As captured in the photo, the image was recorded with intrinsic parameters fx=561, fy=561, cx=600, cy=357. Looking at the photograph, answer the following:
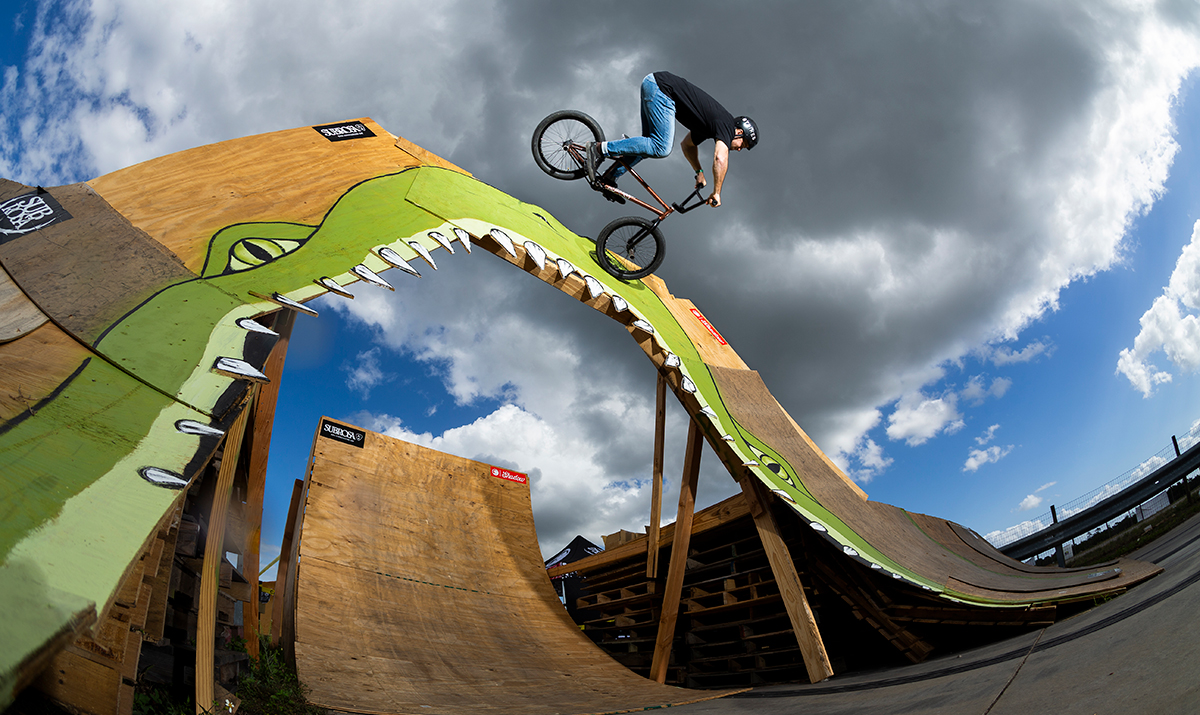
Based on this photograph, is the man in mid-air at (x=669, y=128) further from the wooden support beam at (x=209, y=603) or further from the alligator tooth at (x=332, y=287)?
the wooden support beam at (x=209, y=603)

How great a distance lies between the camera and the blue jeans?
6.05m

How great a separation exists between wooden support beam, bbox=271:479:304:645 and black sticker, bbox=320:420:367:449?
804mm

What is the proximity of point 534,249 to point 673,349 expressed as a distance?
6.12ft

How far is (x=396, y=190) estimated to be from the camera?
5.14 meters

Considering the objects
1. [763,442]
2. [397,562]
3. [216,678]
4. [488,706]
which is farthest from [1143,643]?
[397,562]

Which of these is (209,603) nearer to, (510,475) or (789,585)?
(789,585)

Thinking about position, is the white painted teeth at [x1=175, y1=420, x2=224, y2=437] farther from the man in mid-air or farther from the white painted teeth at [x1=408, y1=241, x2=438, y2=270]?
the man in mid-air

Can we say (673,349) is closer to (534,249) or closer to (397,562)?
(534,249)

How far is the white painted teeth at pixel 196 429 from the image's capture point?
195 cm

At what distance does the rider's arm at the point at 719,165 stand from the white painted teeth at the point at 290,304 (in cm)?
448

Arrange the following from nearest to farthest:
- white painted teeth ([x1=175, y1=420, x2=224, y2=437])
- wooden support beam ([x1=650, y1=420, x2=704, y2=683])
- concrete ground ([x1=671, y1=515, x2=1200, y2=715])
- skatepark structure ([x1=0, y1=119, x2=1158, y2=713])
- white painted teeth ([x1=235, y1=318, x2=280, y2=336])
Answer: skatepark structure ([x1=0, y1=119, x2=1158, y2=713]) → white painted teeth ([x1=175, y1=420, x2=224, y2=437]) → concrete ground ([x1=671, y1=515, x2=1200, y2=715]) → white painted teeth ([x1=235, y1=318, x2=280, y2=336]) → wooden support beam ([x1=650, y1=420, x2=704, y2=683])

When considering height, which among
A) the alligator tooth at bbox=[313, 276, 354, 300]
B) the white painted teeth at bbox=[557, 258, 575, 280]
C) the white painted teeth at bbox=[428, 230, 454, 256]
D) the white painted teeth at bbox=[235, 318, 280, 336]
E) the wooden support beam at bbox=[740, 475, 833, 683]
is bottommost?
the wooden support beam at bbox=[740, 475, 833, 683]

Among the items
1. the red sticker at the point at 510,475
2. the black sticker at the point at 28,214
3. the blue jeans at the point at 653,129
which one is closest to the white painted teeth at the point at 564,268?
the blue jeans at the point at 653,129

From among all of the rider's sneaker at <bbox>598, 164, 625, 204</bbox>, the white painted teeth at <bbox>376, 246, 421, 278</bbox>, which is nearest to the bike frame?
the rider's sneaker at <bbox>598, 164, 625, 204</bbox>
